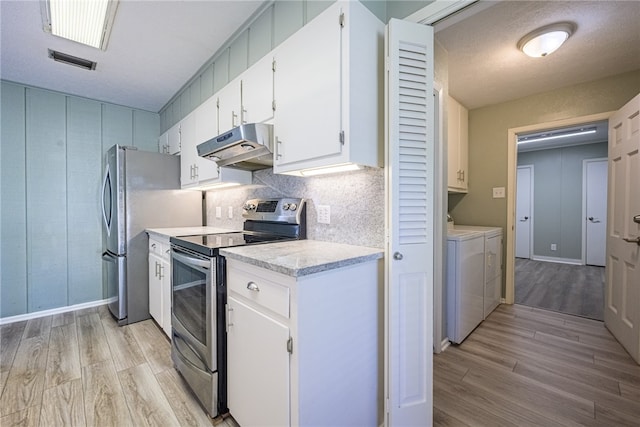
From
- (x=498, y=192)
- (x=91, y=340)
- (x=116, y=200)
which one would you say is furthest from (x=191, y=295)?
(x=498, y=192)

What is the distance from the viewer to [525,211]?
572 centimetres

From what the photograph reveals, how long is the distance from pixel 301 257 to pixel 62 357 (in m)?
2.24

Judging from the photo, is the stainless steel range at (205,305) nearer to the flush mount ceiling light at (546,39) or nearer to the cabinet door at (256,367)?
the cabinet door at (256,367)

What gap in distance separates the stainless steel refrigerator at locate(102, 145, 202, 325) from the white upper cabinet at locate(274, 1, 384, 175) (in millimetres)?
1911

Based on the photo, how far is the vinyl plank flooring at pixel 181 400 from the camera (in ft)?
4.80

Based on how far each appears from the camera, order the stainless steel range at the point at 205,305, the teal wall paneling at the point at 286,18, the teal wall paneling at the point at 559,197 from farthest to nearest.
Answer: the teal wall paneling at the point at 559,197, the teal wall paneling at the point at 286,18, the stainless steel range at the point at 205,305

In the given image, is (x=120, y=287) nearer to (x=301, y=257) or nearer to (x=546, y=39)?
(x=301, y=257)

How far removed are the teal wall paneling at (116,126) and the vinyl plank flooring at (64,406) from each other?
261 cm

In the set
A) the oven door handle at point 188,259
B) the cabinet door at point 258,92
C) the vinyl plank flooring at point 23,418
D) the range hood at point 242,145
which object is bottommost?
the vinyl plank flooring at point 23,418

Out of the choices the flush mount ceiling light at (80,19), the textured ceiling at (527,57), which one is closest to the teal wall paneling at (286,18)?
Answer: the textured ceiling at (527,57)

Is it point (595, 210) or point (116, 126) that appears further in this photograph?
point (595, 210)

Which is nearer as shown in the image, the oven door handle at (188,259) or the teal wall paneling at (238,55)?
the oven door handle at (188,259)

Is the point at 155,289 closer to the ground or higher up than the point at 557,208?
closer to the ground

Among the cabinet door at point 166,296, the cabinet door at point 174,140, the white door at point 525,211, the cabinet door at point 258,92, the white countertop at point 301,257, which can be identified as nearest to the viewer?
the white countertop at point 301,257
